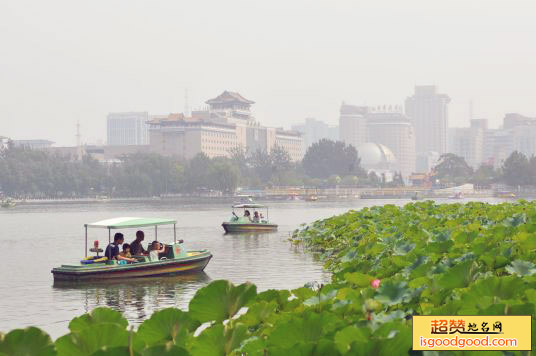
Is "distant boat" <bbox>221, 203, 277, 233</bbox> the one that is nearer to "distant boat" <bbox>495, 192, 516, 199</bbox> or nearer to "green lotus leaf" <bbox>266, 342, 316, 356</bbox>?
"green lotus leaf" <bbox>266, 342, 316, 356</bbox>

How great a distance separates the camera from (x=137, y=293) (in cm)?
2502

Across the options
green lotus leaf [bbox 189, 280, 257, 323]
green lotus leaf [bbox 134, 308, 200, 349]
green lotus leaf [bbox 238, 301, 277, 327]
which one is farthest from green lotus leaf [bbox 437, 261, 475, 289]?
green lotus leaf [bbox 134, 308, 200, 349]

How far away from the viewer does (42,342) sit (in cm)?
550

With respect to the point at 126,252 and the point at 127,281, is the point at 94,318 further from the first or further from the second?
the point at 126,252

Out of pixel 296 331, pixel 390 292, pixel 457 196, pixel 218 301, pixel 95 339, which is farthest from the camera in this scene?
pixel 457 196

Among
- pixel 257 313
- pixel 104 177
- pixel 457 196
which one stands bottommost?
pixel 457 196

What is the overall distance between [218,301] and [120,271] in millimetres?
→ 19746

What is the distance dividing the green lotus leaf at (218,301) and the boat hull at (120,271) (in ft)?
64.5

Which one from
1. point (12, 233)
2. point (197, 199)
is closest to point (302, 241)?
point (12, 233)

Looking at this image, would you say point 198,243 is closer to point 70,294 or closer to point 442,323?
point 70,294

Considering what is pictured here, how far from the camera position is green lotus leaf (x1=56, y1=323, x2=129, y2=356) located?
538cm

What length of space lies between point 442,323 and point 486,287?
2.90 metres

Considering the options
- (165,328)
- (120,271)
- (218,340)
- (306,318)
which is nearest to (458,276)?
(306,318)

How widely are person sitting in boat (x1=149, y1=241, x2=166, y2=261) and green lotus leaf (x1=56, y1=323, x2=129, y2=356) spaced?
2225cm
